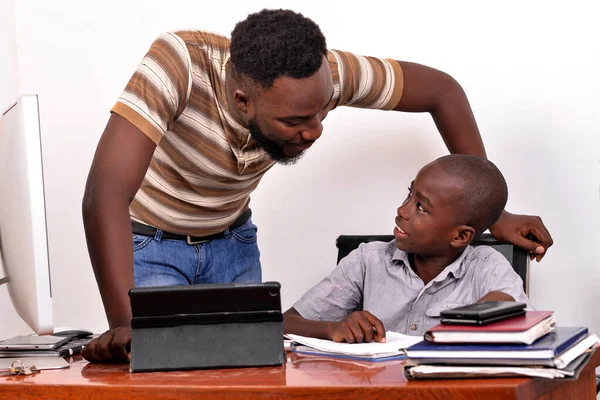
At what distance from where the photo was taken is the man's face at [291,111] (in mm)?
1785

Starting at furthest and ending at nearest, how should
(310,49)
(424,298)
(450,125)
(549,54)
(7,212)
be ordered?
(549,54), (450,125), (424,298), (310,49), (7,212)

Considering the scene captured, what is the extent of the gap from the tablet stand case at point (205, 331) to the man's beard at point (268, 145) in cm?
58

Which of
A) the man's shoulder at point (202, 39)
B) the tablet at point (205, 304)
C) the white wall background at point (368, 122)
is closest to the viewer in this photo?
the tablet at point (205, 304)

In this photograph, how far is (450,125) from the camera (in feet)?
7.88

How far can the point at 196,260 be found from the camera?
2277mm

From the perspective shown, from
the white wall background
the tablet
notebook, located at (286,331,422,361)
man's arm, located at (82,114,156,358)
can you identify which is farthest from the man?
the white wall background

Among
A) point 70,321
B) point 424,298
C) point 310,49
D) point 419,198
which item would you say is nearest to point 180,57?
point 310,49

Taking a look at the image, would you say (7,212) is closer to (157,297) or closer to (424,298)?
(157,297)

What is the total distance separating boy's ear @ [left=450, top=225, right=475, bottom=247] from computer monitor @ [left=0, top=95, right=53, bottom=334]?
3.45 feet

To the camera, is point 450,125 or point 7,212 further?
point 450,125

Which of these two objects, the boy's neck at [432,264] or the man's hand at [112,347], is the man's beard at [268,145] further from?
the man's hand at [112,347]

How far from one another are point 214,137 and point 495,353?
→ 3.41 ft

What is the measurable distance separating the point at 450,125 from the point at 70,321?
6.42 feet

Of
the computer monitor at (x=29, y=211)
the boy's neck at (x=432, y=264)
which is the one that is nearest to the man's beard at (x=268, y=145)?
the boy's neck at (x=432, y=264)
